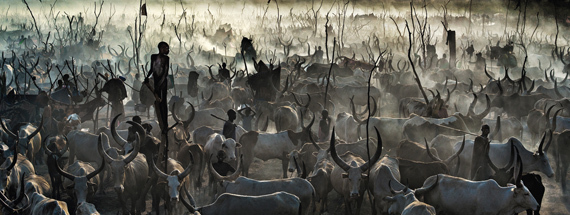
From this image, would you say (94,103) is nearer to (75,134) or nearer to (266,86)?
(75,134)

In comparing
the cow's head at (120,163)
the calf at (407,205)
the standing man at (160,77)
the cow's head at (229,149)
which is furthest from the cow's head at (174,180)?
the calf at (407,205)

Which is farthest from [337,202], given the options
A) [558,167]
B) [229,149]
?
[558,167]

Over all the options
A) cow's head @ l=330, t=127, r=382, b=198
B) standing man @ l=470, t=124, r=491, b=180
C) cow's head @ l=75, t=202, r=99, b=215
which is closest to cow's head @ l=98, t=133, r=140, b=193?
cow's head @ l=75, t=202, r=99, b=215

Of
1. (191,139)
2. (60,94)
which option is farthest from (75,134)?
(60,94)

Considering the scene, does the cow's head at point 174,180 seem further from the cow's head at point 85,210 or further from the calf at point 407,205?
the calf at point 407,205

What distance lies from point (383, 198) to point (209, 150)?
13.3ft

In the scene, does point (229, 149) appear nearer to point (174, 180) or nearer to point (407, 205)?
point (174, 180)

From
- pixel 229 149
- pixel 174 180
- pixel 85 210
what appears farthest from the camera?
pixel 229 149

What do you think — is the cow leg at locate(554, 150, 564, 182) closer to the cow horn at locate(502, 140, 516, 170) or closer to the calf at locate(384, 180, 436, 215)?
the cow horn at locate(502, 140, 516, 170)

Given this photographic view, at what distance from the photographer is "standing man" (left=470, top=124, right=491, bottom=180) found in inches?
419

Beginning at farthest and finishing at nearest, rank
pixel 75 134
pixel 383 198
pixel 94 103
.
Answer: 1. pixel 94 103
2. pixel 75 134
3. pixel 383 198

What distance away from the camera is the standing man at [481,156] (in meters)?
10.6

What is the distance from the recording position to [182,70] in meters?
26.7

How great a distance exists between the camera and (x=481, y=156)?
10820 millimetres
